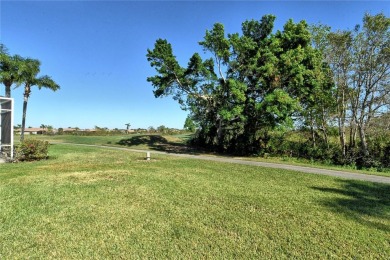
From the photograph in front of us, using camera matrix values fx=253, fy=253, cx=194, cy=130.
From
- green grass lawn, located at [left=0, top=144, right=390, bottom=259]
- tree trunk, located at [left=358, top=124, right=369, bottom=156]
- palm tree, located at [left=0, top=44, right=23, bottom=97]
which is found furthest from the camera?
palm tree, located at [left=0, top=44, right=23, bottom=97]

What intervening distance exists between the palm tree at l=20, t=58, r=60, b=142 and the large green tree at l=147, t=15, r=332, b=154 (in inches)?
368

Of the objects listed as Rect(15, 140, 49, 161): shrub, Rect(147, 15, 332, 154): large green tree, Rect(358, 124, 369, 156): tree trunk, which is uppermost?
Rect(147, 15, 332, 154): large green tree

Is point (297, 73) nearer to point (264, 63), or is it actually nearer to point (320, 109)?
point (264, 63)

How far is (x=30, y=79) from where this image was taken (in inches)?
789

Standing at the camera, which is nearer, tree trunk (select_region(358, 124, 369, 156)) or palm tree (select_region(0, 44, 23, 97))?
tree trunk (select_region(358, 124, 369, 156))

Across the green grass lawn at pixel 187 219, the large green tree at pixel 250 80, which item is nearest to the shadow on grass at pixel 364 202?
the green grass lawn at pixel 187 219

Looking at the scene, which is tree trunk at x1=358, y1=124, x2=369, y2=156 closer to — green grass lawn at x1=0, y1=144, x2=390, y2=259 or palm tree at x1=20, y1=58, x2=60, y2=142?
green grass lawn at x1=0, y1=144, x2=390, y2=259

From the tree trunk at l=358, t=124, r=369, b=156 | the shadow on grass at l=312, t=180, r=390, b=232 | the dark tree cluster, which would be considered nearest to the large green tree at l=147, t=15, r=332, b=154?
the dark tree cluster

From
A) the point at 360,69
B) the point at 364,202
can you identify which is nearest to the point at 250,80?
the point at 360,69

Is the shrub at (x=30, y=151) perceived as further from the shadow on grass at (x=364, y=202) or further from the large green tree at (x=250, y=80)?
the shadow on grass at (x=364, y=202)

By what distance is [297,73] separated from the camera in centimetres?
1634

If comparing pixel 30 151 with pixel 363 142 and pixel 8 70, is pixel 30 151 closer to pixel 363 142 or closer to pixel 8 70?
pixel 8 70

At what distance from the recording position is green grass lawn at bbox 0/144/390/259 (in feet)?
12.1

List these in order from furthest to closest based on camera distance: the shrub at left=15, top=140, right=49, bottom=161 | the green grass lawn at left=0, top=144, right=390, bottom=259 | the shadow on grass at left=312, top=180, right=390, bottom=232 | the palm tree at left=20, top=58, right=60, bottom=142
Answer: the palm tree at left=20, top=58, right=60, bottom=142
the shrub at left=15, top=140, right=49, bottom=161
the shadow on grass at left=312, top=180, right=390, bottom=232
the green grass lawn at left=0, top=144, right=390, bottom=259
